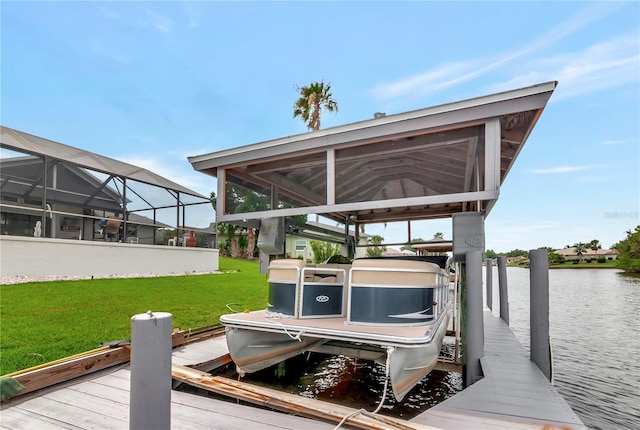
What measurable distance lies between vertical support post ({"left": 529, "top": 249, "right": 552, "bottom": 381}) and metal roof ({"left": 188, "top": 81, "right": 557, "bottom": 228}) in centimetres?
95

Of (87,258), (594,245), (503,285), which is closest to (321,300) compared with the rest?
(503,285)

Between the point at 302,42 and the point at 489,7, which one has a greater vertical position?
the point at 302,42

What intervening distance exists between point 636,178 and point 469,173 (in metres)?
18.0

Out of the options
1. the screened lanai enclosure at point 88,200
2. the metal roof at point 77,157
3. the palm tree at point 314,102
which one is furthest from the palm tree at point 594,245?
the metal roof at point 77,157

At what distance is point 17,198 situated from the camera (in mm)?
12031

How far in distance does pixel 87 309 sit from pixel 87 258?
483 centimetres

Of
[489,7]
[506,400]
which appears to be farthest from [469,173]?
[489,7]

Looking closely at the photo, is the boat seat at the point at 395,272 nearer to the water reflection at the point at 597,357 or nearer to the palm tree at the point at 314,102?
the water reflection at the point at 597,357

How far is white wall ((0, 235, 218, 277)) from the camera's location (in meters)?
9.95

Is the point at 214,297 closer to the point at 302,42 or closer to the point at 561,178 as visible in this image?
the point at 302,42

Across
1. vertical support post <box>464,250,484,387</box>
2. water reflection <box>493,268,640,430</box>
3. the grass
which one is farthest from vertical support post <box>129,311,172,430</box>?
water reflection <box>493,268,640,430</box>

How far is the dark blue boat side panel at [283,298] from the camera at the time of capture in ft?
14.8

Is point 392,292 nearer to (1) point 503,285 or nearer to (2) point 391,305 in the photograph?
(2) point 391,305

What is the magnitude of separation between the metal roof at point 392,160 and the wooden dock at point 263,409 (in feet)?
6.72
